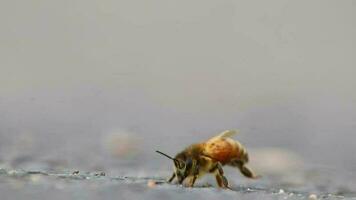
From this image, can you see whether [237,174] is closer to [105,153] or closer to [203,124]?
[105,153]

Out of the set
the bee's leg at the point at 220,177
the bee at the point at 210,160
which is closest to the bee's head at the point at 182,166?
the bee at the point at 210,160

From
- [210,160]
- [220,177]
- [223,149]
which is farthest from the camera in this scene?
[223,149]

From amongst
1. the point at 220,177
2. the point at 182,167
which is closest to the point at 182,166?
the point at 182,167

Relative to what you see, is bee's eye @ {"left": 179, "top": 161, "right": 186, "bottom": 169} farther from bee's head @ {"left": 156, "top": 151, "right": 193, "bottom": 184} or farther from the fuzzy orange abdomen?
the fuzzy orange abdomen

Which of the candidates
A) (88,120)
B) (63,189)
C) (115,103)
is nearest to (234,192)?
(63,189)

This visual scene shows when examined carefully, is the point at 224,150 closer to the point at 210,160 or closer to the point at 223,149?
the point at 223,149

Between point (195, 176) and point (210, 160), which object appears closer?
point (195, 176)

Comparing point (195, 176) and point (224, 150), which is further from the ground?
point (224, 150)

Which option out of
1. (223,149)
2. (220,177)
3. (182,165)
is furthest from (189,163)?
(223,149)

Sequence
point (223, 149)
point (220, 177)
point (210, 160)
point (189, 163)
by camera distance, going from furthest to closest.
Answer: point (223, 149) < point (210, 160) < point (189, 163) < point (220, 177)
